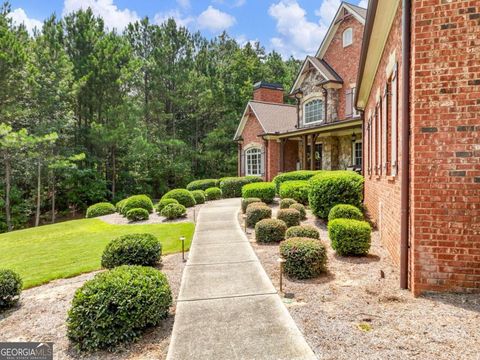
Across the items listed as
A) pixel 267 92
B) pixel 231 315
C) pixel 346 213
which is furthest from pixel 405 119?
pixel 267 92

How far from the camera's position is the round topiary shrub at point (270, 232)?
25.2 feet

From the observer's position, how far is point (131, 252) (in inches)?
232

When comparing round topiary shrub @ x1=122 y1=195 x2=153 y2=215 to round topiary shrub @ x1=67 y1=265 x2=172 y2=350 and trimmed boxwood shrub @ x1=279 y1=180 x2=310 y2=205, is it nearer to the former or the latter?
trimmed boxwood shrub @ x1=279 y1=180 x2=310 y2=205

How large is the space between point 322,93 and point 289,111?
227 inches

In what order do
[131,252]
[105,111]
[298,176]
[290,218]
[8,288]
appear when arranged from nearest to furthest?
[8,288], [131,252], [290,218], [298,176], [105,111]

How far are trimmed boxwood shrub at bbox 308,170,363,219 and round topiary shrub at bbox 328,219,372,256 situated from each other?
289 centimetres

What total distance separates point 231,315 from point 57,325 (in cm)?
231

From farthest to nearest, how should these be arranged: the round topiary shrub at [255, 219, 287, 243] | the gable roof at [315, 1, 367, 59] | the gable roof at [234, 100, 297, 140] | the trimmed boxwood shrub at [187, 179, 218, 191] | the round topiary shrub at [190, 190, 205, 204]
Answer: the gable roof at [234, 100, 297, 140], the trimmed boxwood shrub at [187, 179, 218, 191], the gable roof at [315, 1, 367, 59], the round topiary shrub at [190, 190, 205, 204], the round topiary shrub at [255, 219, 287, 243]

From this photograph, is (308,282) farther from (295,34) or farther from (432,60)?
(295,34)

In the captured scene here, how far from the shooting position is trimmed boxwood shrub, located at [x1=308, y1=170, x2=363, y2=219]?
30.0 ft

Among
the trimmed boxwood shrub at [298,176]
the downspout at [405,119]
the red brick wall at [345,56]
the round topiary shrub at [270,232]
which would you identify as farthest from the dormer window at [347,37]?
the downspout at [405,119]

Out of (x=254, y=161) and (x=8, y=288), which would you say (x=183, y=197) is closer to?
(x=254, y=161)

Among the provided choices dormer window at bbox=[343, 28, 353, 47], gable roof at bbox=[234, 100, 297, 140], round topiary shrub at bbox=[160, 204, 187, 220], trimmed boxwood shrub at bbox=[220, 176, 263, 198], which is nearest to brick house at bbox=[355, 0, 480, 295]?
round topiary shrub at bbox=[160, 204, 187, 220]

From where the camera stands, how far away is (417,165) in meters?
4.04
